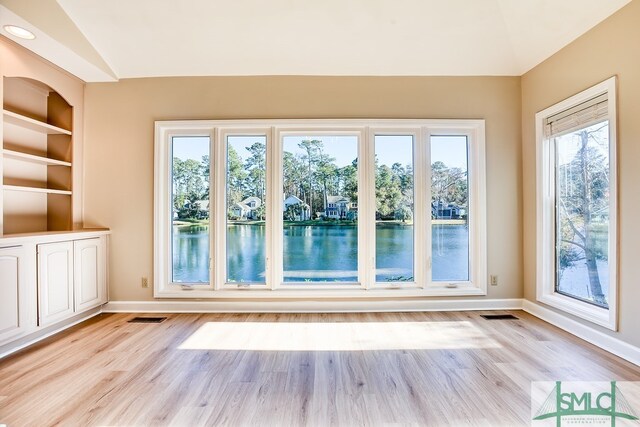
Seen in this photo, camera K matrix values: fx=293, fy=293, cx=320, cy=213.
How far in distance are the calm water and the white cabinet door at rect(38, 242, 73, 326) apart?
973 mm

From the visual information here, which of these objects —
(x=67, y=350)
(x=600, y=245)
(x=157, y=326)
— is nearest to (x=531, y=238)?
(x=600, y=245)

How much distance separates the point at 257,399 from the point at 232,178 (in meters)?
2.38

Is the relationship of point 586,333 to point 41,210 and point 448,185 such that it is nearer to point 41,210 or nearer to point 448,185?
point 448,185

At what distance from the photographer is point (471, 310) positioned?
3.38m

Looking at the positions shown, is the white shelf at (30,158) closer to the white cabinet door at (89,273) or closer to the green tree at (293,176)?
the white cabinet door at (89,273)

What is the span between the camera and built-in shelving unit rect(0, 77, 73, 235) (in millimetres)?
2846

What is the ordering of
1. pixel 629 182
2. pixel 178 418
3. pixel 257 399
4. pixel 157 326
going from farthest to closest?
pixel 157 326 < pixel 629 182 < pixel 257 399 < pixel 178 418

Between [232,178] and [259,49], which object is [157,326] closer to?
[232,178]

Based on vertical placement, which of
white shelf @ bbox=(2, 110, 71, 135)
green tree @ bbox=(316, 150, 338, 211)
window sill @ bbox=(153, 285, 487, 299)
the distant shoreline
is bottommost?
window sill @ bbox=(153, 285, 487, 299)

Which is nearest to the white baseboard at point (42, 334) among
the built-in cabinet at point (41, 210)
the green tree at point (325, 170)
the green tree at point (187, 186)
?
the built-in cabinet at point (41, 210)

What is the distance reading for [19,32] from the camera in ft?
8.19

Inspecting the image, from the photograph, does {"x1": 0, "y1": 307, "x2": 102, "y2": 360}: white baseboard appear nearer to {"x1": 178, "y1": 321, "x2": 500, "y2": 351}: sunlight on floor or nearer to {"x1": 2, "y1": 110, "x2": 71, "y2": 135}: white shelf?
{"x1": 178, "y1": 321, "x2": 500, "y2": 351}: sunlight on floor

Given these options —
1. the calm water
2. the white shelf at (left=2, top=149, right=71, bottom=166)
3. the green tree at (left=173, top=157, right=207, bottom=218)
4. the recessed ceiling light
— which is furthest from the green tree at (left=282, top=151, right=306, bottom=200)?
the recessed ceiling light

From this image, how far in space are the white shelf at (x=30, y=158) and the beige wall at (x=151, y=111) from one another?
1.05 ft
